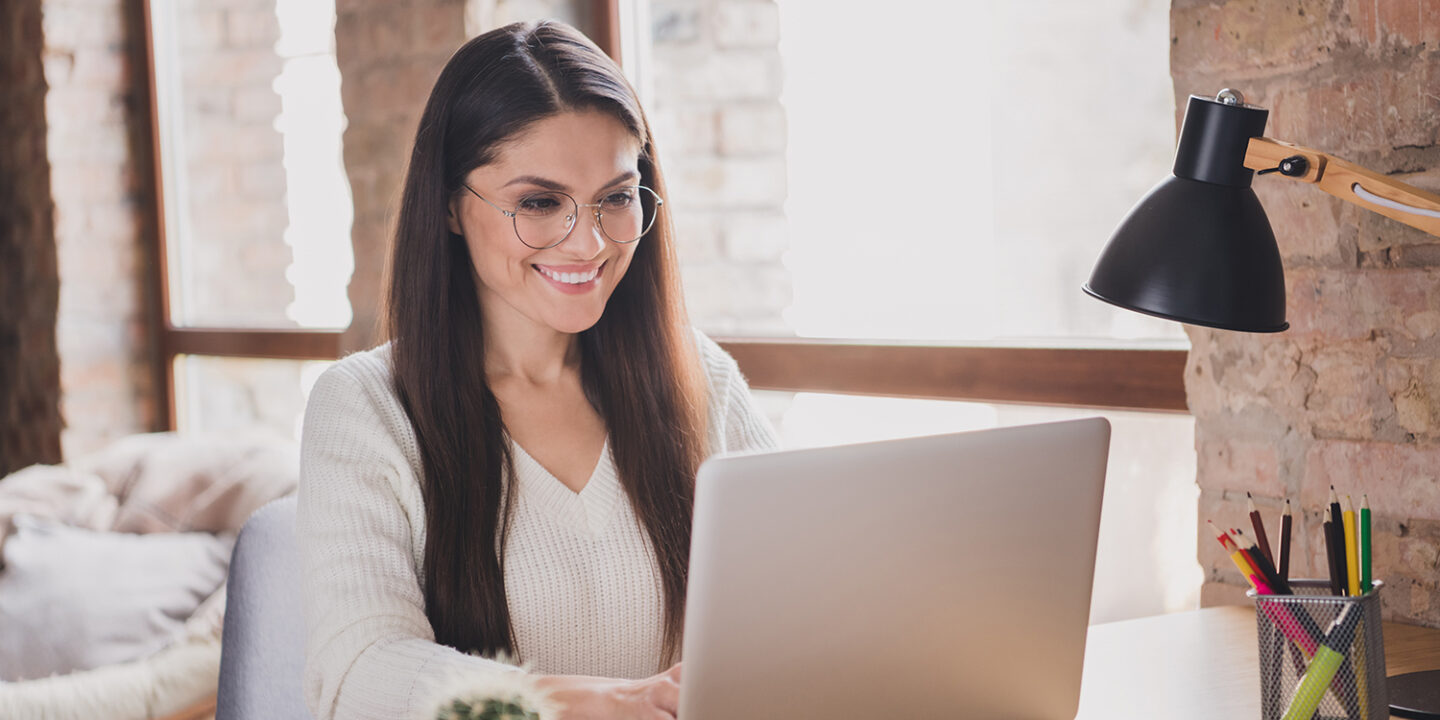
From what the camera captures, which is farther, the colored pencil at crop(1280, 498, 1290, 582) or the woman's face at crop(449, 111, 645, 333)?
the woman's face at crop(449, 111, 645, 333)

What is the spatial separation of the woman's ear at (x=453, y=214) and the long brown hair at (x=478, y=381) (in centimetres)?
1

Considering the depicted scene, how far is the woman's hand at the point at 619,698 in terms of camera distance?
0.96 metres

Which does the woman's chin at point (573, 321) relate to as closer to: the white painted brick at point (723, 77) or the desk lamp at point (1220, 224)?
the desk lamp at point (1220, 224)

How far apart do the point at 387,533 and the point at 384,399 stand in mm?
166

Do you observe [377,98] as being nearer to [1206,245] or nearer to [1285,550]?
[1206,245]

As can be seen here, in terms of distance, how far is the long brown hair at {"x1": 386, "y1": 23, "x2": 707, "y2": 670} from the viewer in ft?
4.26

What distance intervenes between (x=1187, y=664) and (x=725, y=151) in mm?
1415

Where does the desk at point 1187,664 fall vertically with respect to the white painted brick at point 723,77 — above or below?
below

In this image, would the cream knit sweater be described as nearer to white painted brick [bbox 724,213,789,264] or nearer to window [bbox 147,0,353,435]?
white painted brick [bbox 724,213,789,264]

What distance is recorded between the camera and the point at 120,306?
3.73m

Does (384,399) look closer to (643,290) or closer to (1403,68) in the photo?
(643,290)

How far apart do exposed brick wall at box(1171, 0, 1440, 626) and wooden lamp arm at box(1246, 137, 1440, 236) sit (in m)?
0.25

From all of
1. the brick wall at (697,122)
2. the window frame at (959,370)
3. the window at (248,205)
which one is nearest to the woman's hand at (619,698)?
the window frame at (959,370)

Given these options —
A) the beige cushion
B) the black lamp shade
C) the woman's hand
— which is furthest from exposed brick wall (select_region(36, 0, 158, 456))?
the black lamp shade
